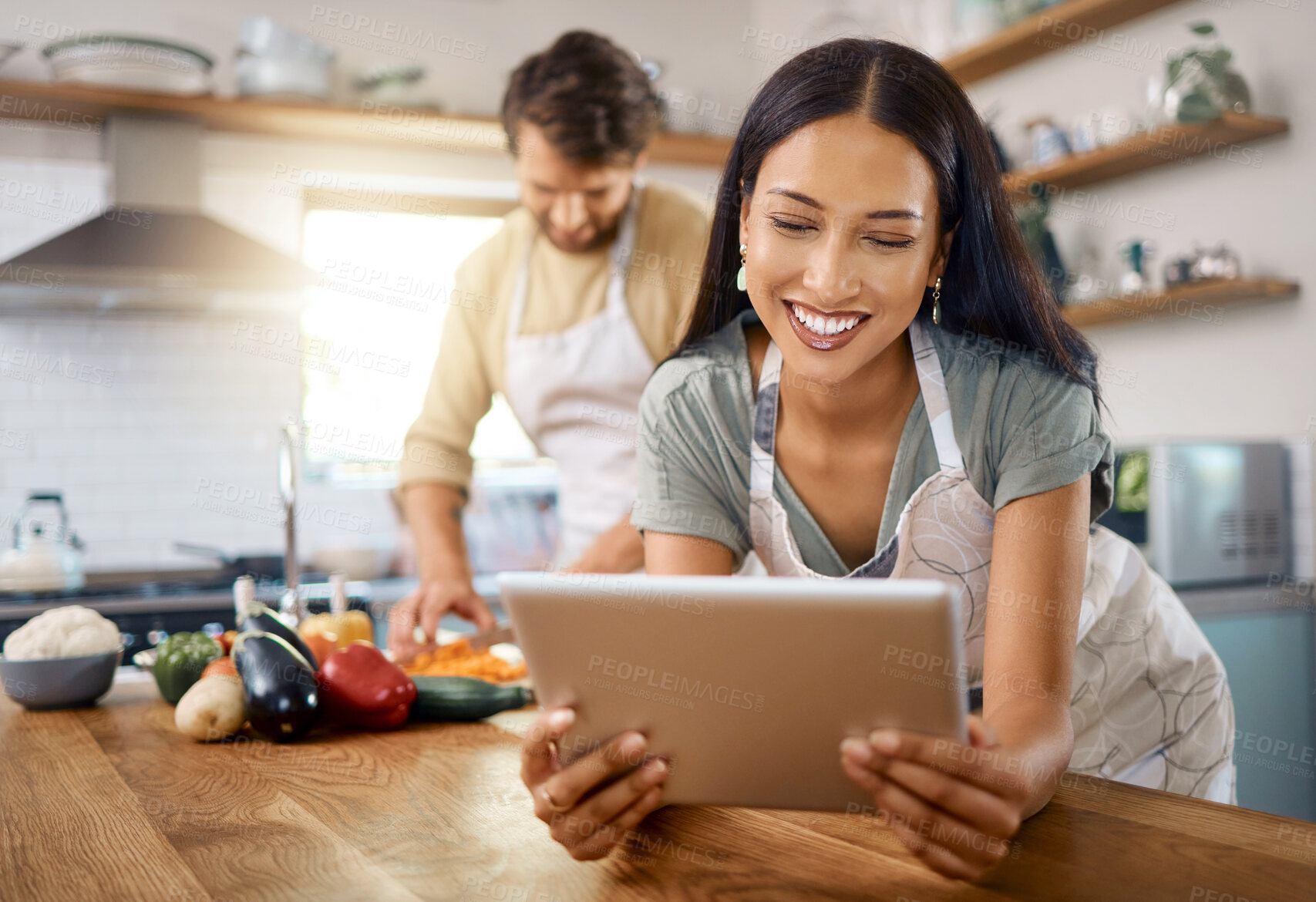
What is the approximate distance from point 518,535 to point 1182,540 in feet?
7.78

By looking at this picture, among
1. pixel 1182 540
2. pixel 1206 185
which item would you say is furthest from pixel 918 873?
pixel 1206 185

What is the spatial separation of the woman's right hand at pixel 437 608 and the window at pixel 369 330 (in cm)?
246

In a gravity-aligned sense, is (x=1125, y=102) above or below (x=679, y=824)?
above

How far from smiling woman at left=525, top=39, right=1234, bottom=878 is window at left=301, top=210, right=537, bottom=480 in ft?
10.1

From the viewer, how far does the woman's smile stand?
Answer: 1.21 metres

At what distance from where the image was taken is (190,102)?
144 inches

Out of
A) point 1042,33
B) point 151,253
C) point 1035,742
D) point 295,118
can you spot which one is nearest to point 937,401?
point 1035,742

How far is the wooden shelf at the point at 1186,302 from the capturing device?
9.56ft

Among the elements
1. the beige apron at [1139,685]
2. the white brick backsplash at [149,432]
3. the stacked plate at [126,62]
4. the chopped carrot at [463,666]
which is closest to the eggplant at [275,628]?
the chopped carrot at [463,666]

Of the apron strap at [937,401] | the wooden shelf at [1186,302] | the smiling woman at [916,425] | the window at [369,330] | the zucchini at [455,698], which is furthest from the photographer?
the window at [369,330]

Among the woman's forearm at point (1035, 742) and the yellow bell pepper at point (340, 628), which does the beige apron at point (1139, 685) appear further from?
the yellow bell pepper at point (340, 628)

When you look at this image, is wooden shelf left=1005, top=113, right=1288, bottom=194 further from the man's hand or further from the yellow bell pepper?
the yellow bell pepper

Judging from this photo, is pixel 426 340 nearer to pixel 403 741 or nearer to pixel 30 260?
pixel 30 260

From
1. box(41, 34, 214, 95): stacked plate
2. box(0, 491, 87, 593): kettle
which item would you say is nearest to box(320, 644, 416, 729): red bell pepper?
box(0, 491, 87, 593): kettle
